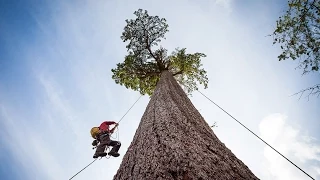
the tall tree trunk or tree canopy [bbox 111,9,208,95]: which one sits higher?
tree canopy [bbox 111,9,208,95]

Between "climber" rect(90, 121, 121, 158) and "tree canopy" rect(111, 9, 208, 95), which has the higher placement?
"tree canopy" rect(111, 9, 208, 95)

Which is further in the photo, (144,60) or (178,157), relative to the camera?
(144,60)

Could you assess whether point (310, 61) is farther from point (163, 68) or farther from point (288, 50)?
point (163, 68)

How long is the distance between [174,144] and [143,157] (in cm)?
33

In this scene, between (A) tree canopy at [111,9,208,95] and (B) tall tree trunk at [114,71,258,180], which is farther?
(A) tree canopy at [111,9,208,95]

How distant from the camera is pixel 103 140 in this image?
5.54m

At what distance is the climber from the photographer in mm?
5367

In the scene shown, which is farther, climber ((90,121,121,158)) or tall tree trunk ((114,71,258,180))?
climber ((90,121,121,158))

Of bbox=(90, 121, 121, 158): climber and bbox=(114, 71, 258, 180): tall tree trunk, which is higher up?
bbox=(90, 121, 121, 158): climber

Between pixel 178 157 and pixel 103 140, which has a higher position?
pixel 103 140

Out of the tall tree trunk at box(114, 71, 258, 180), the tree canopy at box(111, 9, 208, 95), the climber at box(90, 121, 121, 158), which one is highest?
the tree canopy at box(111, 9, 208, 95)

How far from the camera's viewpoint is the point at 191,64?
1205 cm

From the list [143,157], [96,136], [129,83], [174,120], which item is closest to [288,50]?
[174,120]

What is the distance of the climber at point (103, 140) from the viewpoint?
5367 millimetres
